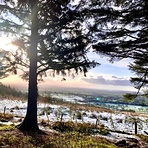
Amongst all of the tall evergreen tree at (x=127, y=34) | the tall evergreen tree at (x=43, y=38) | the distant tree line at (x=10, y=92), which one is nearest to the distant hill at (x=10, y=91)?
the distant tree line at (x=10, y=92)

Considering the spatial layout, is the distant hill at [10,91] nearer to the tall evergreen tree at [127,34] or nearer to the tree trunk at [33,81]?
the tree trunk at [33,81]

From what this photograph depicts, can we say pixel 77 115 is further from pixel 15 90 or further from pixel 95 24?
pixel 15 90

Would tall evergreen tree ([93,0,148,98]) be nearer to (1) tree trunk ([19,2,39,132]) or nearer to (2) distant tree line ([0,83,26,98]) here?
(1) tree trunk ([19,2,39,132])

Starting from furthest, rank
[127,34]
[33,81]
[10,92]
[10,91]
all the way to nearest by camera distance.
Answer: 1. [10,91]
2. [10,92]
3. [33,81]
4. [127,34]

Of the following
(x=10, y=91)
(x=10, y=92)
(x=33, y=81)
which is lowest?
(x=10, y=92)

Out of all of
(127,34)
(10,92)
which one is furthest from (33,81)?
(10,92)

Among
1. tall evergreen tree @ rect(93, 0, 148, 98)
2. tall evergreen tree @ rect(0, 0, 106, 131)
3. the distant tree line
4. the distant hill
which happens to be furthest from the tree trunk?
the distant hill

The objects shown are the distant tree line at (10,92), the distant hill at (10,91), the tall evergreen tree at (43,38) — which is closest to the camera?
the tall evergreen tree at (43,38)

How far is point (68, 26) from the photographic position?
36.8 ft

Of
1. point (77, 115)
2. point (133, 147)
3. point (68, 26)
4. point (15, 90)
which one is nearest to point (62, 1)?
point (68, 26)

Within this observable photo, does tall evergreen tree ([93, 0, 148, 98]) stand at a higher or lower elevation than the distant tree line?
higher

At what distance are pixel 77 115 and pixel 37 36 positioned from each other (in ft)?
24.1

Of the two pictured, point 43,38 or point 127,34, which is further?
point 43,38

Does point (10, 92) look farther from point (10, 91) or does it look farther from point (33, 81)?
point (33, 81)
